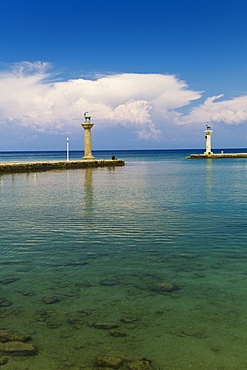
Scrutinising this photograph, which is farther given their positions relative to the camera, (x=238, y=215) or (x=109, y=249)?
(x=238, y=215)

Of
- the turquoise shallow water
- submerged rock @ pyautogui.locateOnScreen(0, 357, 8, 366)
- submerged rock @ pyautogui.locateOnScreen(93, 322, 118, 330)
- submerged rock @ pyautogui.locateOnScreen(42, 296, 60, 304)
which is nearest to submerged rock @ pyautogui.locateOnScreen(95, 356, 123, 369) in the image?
the turquoise shallow water

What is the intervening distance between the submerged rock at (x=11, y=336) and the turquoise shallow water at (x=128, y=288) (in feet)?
0.38

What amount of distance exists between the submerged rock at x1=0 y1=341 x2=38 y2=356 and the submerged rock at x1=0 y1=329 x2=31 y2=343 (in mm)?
79

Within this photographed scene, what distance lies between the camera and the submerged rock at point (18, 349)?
471 centimetres

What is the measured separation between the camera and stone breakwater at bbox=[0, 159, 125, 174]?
156ft

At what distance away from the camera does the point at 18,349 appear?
15.7 ft

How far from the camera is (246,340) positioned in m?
5.03

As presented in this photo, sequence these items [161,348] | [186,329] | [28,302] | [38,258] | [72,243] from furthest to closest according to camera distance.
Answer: [72,243]
[38,258]
[28,302]
[186,329]
[161,348]

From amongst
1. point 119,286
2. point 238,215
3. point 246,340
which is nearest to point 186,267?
point 119,286

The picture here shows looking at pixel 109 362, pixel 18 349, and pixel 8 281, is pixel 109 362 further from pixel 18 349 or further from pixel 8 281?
pixel 8 281

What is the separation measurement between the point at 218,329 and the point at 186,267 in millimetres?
2777

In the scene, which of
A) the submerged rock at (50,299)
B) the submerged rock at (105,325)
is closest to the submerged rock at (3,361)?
the submerged rock at (105,325)

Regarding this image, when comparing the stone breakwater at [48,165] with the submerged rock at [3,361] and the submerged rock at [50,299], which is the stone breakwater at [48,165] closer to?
the submerged rock at [50,299]

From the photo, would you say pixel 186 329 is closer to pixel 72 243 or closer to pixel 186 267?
pixel 186 267
